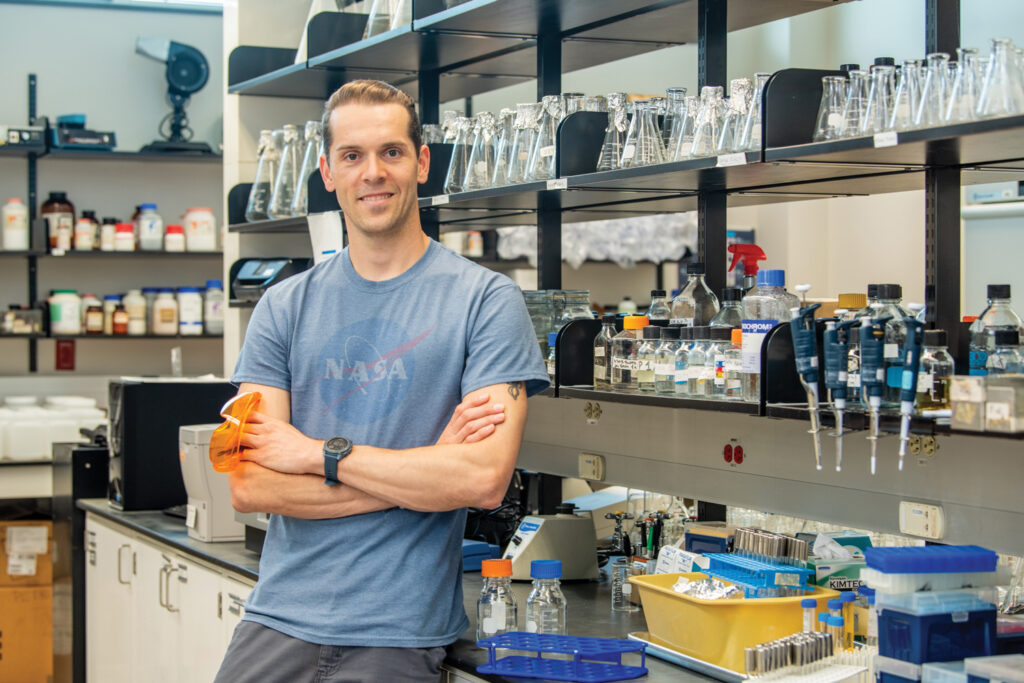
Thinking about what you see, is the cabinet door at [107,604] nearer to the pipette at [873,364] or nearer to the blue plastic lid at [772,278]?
the blue plastic lid at [772,278]

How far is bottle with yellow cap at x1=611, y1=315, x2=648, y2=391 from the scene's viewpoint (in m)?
2.53

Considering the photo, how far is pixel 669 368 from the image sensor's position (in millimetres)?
2418

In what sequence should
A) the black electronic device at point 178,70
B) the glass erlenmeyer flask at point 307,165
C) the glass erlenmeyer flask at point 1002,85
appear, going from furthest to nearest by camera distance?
the black electronic device at point 178,70 < the glass erlenmeyer flask at point 307,165 < the glass erlenmeyer flask at point 1002,85

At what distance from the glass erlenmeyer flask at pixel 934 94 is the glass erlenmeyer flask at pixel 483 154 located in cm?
134

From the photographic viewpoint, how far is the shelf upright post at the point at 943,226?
2.11 meters

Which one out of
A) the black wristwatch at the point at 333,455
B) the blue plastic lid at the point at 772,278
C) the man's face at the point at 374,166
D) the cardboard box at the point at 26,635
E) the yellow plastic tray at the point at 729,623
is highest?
the man's face at the point at 374,166

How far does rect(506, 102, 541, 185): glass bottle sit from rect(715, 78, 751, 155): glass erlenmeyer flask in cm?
67

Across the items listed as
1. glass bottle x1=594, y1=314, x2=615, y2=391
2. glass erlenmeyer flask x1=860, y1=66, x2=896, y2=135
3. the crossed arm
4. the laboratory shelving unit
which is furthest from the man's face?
glass erlenmeyer flask x1=860, y1=66, x2=896, y2=135

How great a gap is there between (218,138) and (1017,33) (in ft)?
14.8

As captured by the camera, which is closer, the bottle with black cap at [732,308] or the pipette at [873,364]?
the pipette at [873,364]

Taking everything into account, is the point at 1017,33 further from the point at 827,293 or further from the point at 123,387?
the point at 123,387

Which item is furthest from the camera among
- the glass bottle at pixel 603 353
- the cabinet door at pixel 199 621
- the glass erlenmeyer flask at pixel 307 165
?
the glass erlenmeyer flask at pixel 307 165

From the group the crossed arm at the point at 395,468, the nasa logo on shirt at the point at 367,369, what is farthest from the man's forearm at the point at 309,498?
the nasa logo on shirt at the point at 367,369

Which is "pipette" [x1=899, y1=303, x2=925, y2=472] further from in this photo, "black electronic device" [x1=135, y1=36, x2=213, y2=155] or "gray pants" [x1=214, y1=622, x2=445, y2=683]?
"black electronic device" [x1=135, y1=36, x2=213, y2=155]
